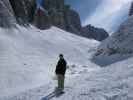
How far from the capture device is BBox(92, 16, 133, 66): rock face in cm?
4431

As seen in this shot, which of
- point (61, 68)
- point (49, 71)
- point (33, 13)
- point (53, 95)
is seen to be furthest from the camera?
point (33, 13)

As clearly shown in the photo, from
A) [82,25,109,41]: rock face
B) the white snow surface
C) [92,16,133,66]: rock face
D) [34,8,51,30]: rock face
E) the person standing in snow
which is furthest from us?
[82,25,109,41]: rock face

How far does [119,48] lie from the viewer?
1890 inches

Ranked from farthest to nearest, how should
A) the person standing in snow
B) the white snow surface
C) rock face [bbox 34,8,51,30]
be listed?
rock face [bbox 34,8,51,30], the person standing in snow, the white snow surface

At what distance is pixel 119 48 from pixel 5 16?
28162 mm

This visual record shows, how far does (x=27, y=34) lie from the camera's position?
60.2 m

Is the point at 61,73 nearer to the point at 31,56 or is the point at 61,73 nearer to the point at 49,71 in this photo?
the point at 49,71

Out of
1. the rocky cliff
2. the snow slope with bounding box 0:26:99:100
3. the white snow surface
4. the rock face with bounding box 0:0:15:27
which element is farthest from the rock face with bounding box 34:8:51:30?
the rock face with bounding box 0:0:15:27

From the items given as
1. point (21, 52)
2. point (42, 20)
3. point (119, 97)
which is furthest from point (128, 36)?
point (119, 97)

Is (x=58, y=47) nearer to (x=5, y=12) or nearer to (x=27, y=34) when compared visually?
(x=27, y=34)

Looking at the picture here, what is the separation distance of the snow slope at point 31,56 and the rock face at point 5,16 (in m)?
2.37

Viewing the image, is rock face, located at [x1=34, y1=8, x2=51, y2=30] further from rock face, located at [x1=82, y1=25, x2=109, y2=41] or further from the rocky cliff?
rock face, located at [x1=82, y1=25, x2=109, y2=41]

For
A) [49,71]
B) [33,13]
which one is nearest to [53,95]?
[49,71]

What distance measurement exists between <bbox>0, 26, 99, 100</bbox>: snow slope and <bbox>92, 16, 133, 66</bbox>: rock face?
2491mm
